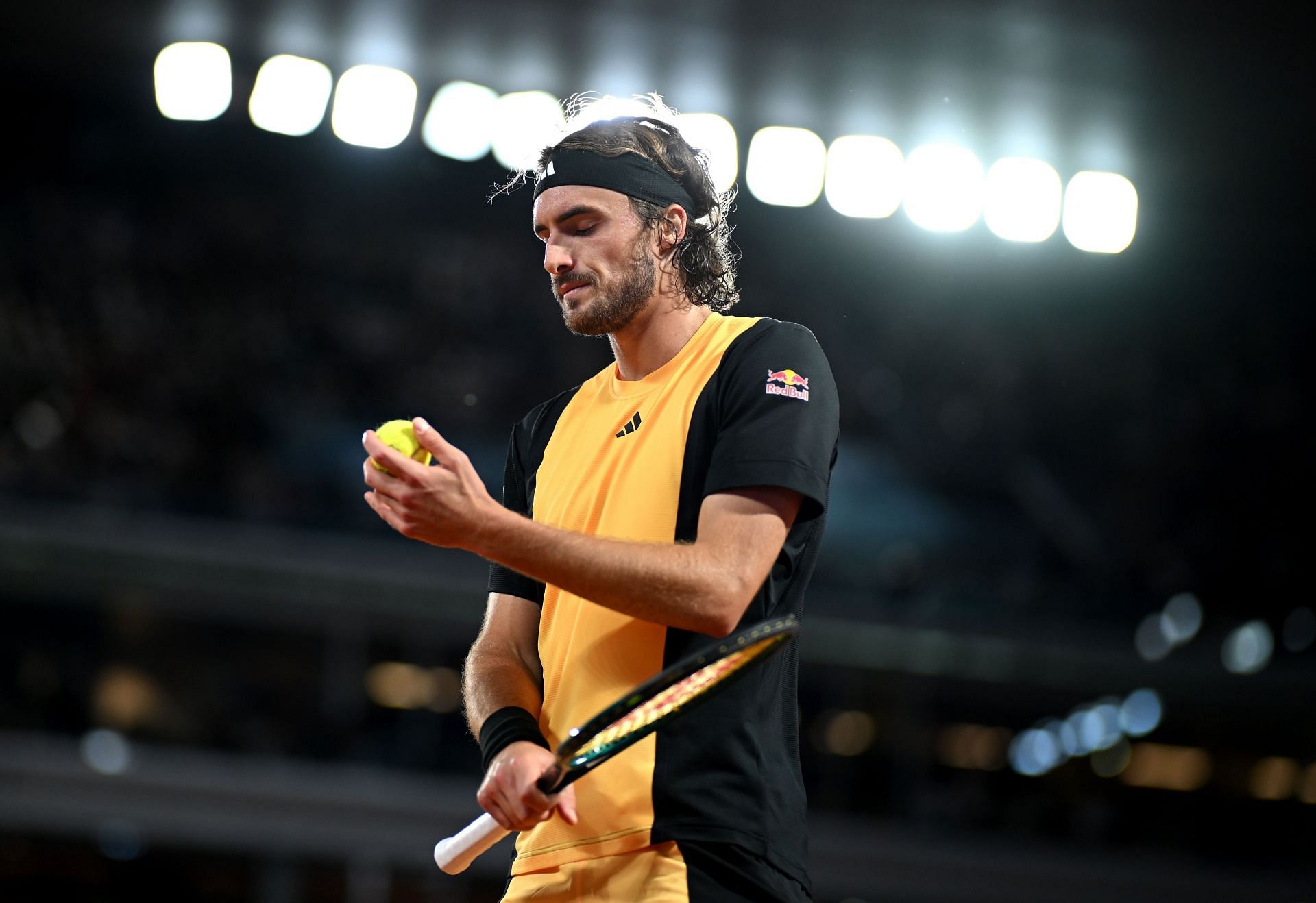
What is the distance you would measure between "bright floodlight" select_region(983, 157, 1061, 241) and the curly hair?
7.90 metres

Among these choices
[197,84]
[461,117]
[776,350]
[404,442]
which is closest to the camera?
[404,442]

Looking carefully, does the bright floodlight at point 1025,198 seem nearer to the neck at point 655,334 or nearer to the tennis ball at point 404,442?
the neck at point 655,334

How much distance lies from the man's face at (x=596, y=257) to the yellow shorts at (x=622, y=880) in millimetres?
967

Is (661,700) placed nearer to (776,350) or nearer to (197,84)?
(776,350)

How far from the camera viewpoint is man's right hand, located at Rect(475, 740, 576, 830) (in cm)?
216

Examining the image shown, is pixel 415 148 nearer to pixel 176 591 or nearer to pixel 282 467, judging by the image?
pixel 282 467

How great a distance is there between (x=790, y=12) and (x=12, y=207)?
995 centimetres

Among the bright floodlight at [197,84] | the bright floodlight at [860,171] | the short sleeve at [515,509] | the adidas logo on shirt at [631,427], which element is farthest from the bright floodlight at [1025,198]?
the adidas logo on shirt at [631,427]

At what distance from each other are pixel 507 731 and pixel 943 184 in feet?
28.6

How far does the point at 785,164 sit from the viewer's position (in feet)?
34.0

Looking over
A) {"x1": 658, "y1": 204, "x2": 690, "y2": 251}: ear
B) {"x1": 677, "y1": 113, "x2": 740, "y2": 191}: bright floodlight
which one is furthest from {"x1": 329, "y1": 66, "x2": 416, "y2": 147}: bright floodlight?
{"x1": 658, "y1": 204, "x2": 690, "y2": 251}: ear

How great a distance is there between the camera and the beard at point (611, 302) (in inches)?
102

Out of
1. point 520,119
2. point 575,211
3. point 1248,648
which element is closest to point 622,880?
point 575,211

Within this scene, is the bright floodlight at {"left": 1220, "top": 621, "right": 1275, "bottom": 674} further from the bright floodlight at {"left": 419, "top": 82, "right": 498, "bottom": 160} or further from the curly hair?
the curly hair
